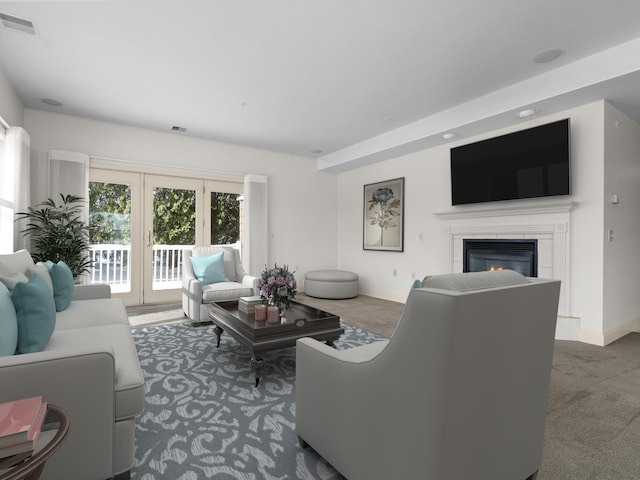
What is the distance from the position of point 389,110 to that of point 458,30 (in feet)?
5.44

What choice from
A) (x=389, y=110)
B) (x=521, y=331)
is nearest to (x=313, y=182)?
(x=389, y=110)

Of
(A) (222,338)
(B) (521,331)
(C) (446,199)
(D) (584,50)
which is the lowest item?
(A) (222,338)

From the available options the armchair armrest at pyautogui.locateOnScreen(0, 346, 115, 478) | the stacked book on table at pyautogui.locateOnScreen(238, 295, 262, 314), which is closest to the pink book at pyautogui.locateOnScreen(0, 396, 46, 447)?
the armchair armrest at pyautogui.locateOnScreen(0, 346, 115, 478)

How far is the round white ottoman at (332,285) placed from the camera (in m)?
5.85

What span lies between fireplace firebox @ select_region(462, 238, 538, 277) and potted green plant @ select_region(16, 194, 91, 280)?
5034mm

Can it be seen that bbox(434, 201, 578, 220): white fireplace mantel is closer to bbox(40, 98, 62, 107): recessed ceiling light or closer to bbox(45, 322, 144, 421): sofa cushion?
bbox(45, 322, 144, 421): sofa cushion

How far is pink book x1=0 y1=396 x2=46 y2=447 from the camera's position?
2.46 ft

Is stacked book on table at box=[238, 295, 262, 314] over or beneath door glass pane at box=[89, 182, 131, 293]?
beneath

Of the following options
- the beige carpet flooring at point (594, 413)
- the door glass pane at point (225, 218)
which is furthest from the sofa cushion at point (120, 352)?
the door glass pane at point (225, 218)

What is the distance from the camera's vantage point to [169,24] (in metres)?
2.62

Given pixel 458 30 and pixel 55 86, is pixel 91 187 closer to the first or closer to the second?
pixel 55 86

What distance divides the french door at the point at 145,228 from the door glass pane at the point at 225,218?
83 mm

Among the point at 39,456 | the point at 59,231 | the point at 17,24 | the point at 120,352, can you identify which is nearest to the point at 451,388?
the point at 39,456

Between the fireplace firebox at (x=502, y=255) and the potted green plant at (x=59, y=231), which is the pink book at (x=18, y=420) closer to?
the potted green plant at (x=59, y=231)
